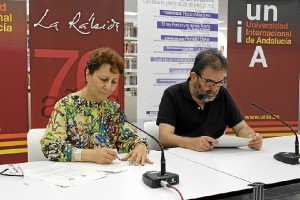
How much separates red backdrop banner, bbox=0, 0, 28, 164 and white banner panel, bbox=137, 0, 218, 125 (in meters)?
1.13

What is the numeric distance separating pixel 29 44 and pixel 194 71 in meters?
1.58

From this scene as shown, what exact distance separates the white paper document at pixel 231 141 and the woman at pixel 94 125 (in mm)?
471

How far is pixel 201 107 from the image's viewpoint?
257 centimetres

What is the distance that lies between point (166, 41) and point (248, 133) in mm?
1581

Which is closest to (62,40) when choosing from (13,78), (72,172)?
(13,78)

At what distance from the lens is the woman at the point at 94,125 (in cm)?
182

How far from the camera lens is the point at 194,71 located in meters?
2.49

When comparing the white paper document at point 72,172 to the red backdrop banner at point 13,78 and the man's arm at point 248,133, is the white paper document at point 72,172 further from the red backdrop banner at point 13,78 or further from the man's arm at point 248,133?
the red backdrop banner at point 13,78

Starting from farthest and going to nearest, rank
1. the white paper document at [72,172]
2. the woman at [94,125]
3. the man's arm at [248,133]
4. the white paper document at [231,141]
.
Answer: the man's arm at [248,133]
the white paper document at [231,141]
the woman at [94,125]
the white paper document at [72,172]

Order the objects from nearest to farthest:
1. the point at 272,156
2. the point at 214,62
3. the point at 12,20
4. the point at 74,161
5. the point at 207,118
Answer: the point at 74,161
the point at 272,156
the point at 214,62
the point at 207,118
the point at 12,20

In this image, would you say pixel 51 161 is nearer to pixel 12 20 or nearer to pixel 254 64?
pixel 12 20

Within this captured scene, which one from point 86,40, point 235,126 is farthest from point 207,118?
point 86,40

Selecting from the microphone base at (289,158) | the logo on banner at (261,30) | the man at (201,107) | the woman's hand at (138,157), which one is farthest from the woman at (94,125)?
the logo on banner at (261,30)

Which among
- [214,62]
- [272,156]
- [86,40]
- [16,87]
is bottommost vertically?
[272,156]
